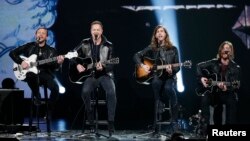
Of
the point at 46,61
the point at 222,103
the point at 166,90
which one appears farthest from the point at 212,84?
Result: the point at 46,61

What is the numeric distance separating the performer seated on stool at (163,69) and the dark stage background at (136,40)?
173 cm

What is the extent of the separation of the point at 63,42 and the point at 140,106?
2.12 m

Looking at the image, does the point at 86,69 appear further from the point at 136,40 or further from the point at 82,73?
the point at 136,40

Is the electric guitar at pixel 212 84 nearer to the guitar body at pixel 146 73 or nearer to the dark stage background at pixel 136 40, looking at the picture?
the guitar body at pixel 146 73

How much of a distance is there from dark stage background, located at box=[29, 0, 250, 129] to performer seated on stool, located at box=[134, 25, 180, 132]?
1730 millimetres

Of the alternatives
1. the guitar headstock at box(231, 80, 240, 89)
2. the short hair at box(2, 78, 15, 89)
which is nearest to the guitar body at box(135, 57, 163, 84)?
the guitar headstock at box(231, 80, 240, 89)

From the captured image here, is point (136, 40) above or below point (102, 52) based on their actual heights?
above

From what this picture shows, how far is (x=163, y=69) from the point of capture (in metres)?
8.34

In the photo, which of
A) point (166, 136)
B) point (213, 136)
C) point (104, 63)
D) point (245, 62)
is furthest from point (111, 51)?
point (213, 136)

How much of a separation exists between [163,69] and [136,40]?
2093 millimetres

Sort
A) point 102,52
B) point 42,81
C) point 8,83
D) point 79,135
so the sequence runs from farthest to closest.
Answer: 1. point 8,83
2. point 42,81
3. point 102,52
4. point 79,135

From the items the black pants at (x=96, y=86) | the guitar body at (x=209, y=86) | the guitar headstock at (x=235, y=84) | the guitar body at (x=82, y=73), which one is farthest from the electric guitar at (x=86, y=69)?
the guitar headstock at (x=235, y=84)

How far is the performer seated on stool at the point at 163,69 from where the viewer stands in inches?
327

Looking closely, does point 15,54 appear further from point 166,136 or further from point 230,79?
point 230,79
